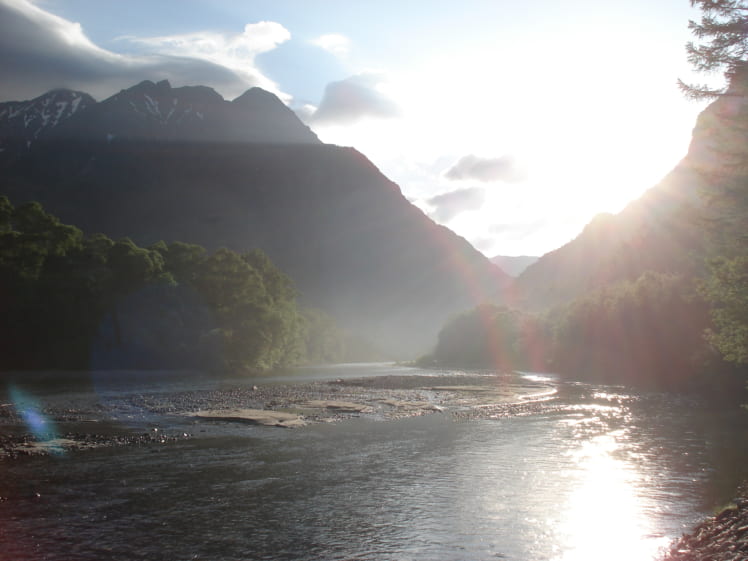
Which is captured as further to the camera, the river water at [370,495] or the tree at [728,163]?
the tree at [728,163]

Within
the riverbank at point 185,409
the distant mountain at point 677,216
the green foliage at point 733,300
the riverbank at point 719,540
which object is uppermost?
the distant mountain at point 677,216

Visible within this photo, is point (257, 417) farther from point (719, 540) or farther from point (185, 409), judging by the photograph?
point (719, 540)

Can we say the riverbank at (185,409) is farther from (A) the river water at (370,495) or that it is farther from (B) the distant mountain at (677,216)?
(B) the distant mountain at (677,216)

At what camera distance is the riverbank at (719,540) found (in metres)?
9.70

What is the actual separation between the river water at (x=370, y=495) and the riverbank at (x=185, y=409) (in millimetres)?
2264

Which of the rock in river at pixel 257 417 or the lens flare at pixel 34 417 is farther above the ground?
the lens flare at pixel 34 417

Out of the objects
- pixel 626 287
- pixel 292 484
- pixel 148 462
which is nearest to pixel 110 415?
pixel 148 462

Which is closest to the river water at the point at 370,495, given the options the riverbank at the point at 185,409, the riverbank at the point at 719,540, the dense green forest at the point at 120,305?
the riverbank at the point at 719,540

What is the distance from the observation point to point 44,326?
77188 millimetres

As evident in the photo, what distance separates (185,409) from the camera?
33.6 metres

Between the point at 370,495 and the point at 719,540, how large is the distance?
8.32 meters

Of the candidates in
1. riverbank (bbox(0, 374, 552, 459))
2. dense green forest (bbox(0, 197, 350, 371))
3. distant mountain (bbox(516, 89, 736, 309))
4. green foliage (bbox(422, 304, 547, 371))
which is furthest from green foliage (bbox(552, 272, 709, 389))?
dense green forest (bbox(0, 197, 350, 371))

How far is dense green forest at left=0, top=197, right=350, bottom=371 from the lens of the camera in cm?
7331

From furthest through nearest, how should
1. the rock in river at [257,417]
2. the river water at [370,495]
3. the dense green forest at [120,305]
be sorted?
1. the dense green forest at [120,305]
2. the rock in river at [257,417]
3. the river water at [370,495]
